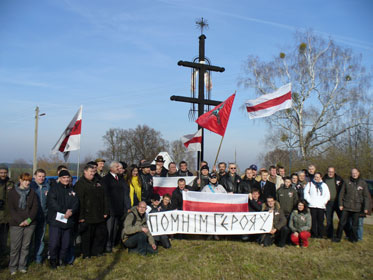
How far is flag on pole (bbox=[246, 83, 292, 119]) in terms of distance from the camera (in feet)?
32.1

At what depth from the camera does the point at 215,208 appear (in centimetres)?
813

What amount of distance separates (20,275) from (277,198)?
6.35 meters

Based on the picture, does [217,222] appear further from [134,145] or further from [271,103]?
[134,145]

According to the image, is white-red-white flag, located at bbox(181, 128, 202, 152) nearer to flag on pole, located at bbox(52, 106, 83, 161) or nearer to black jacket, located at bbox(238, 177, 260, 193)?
black jacket, located at bbox(238, 177, 260, 193)

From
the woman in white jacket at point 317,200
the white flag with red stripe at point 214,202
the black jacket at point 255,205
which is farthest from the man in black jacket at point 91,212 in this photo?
the woman in white jacket at point 317,200

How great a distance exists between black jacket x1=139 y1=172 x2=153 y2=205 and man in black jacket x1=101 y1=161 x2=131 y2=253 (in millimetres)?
762

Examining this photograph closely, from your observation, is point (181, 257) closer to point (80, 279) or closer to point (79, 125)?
point (80, 279)

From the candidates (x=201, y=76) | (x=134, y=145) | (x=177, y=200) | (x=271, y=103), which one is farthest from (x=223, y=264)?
(x=134, y=145)

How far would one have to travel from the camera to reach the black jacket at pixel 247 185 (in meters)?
8.57

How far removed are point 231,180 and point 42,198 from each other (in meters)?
4.85

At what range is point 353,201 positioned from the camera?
27.2ft

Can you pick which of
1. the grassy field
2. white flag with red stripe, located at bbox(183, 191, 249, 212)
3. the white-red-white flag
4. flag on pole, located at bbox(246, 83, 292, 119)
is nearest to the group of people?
white flag with red stripe, located at bbox(183, 191, 249, 212)

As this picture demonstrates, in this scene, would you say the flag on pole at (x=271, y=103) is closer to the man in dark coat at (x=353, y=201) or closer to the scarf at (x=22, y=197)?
the man in dark coat at (x=353, y=201)

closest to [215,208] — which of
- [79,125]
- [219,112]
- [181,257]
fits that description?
[181,257]
